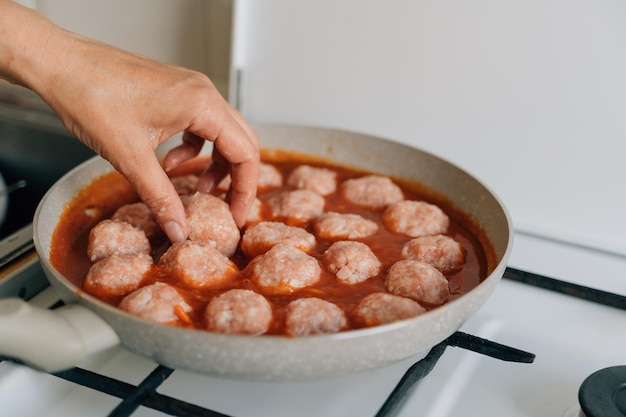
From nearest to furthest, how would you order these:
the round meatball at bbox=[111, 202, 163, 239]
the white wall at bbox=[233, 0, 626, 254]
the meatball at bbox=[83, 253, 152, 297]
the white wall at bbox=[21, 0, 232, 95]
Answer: the meatball at bbox=[83, 253, 152, 297]
the round meatball at bbox=[111, 202, 163, 239]
the white wall at bbox=[233, 0, 626, 254]
the white wall at bbox=[21, 0, 232, 95]

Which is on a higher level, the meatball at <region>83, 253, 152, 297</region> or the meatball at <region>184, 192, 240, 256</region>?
the meatball at <region>184, 192, 240, 256</region>

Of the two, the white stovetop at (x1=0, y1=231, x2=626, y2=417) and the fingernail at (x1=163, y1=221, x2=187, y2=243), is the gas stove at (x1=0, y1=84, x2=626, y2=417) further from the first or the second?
the fingernail at (x1=163, y1=221, x2=187, y2=243)

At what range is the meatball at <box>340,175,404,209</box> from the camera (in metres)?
1.52

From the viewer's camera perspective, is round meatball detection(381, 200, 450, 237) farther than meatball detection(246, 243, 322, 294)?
Yes

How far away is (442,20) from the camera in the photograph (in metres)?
1.57

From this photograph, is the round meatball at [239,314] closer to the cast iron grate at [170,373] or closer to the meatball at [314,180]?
the cast iron grate at [170,373]

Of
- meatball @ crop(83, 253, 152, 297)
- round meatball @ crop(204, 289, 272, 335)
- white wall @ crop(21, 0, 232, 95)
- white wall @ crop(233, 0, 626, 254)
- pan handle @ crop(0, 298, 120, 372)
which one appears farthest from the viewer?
white wall @ crop(21, 0, 232, 95)

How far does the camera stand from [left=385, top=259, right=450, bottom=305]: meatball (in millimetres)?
1160

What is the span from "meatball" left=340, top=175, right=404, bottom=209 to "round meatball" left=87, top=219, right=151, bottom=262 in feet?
1.66

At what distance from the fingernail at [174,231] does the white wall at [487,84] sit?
68cm

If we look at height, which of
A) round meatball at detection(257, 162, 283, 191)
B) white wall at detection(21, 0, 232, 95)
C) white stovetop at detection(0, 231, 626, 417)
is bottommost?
white stovetop at detection(0, 231, 626, 417)

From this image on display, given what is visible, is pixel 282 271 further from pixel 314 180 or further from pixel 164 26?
pixel 164 26

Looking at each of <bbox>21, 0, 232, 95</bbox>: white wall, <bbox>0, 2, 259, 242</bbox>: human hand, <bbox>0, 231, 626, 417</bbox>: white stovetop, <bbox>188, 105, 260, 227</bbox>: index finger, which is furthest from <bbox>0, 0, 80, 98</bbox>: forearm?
<bbox>21, 0, 232, 95</bbox>: white wall

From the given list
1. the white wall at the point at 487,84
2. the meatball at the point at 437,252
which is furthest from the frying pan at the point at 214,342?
the white wall at the point at 487,84
